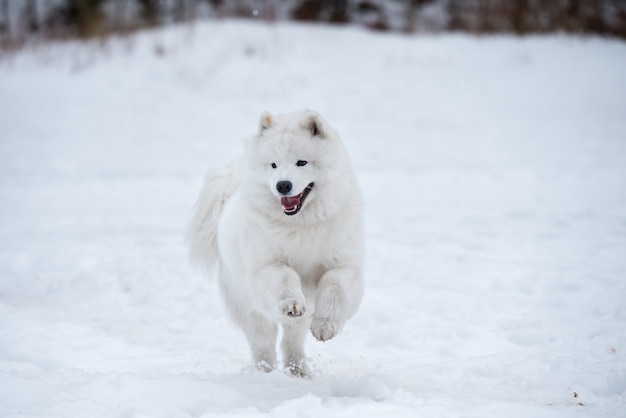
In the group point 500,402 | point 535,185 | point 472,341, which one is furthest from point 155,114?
point 500,402

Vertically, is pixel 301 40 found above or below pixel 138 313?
above

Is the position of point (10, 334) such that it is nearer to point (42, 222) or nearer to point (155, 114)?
point (42, 222)

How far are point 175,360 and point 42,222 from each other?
4.43 metres

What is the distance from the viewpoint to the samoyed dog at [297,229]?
10.3 feet

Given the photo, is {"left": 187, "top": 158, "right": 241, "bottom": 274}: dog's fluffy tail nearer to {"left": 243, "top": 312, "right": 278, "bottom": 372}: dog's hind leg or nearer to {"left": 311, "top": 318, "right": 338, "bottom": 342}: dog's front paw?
{"left": 243, "top": 312, "right": 278, "bottom": 372}: dog's hind leg

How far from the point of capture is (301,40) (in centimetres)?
1662

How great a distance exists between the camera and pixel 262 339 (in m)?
3.68

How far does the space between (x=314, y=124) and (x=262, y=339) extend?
4.57 ft

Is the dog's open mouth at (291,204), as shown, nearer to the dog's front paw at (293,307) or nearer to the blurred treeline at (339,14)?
the dog's front paw at (293,307)

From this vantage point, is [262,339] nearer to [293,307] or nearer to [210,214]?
[293,307]

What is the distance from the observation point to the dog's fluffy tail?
4.12 meters

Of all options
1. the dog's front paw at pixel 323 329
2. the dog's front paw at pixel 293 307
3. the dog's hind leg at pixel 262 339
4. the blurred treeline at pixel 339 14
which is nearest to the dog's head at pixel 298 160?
the dog's front paw at pixel 293 307

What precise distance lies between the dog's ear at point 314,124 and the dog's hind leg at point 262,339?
119cm

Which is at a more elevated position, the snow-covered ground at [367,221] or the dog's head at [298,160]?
the dog's head at [298,160]
